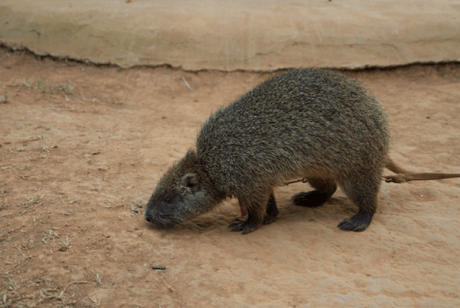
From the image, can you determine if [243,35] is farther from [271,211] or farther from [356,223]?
[356,223]

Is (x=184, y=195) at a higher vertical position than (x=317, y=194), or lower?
higher

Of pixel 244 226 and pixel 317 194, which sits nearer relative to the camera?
pixel 244 226

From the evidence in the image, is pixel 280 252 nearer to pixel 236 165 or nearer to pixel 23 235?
pixel 236 165

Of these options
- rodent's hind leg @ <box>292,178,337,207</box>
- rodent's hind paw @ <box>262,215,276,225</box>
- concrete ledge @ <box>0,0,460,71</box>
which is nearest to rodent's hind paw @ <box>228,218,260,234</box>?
rodent's hind paw @ <box>262,215,276,225</box>

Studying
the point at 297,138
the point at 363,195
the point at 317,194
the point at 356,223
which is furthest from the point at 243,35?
the point at 356,223

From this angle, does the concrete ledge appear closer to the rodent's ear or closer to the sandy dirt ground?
the sandy dirt ground

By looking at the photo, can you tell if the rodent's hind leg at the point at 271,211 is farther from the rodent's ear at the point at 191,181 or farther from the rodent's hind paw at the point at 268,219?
the rodent's ear at the point at 191,181

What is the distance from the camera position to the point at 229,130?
4.09 m

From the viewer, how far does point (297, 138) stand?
13.1 feet

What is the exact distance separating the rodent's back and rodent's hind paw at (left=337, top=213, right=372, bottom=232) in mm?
503

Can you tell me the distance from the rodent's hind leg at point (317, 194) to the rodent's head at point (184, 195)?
1.17 metres

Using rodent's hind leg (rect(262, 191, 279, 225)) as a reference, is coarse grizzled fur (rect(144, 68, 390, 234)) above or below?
above

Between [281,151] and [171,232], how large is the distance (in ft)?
4.71

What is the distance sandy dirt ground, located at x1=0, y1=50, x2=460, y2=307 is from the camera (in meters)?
2.90
